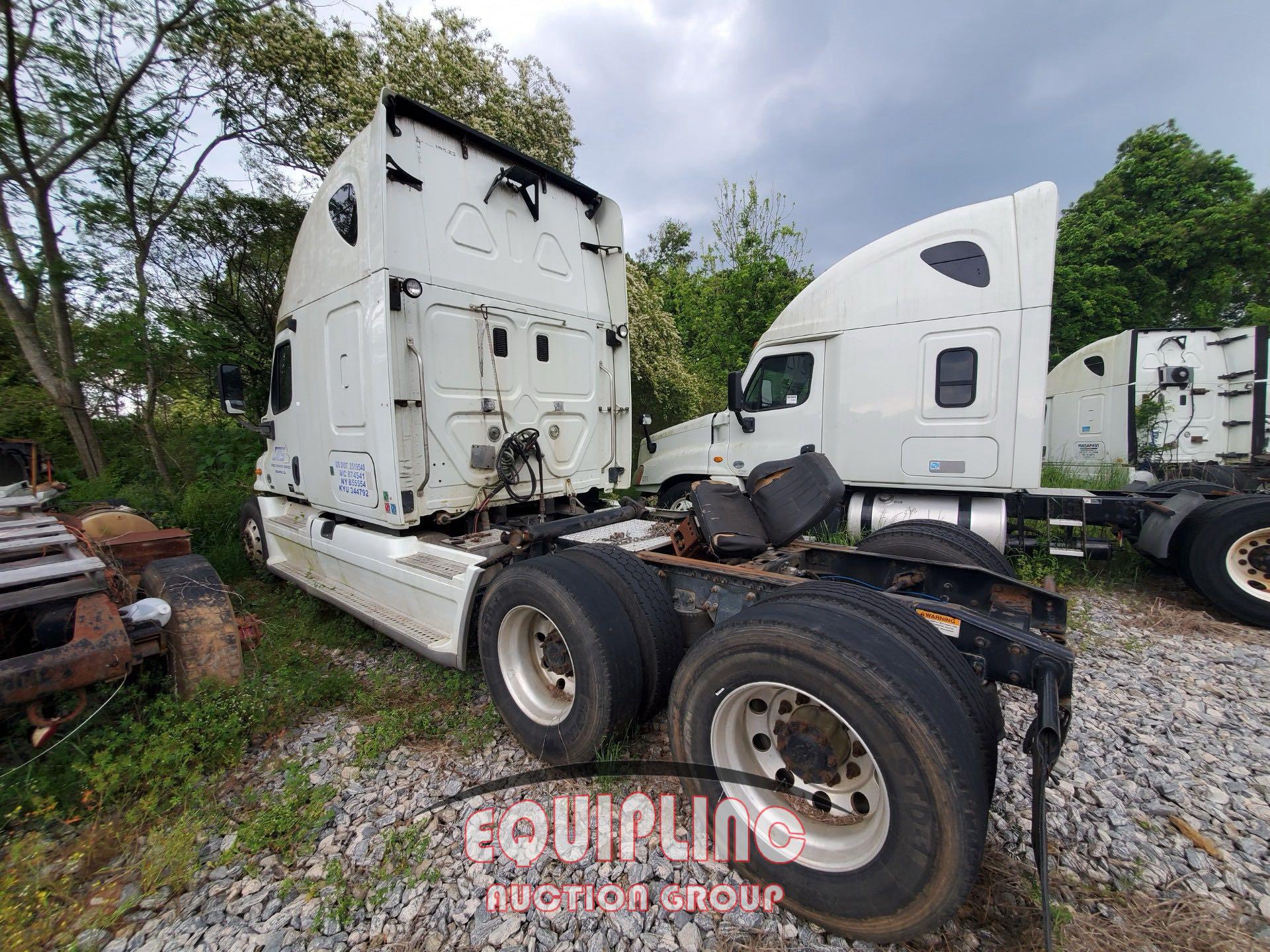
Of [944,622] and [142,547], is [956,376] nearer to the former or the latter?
[944,622]

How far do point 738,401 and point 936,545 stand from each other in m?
3.40

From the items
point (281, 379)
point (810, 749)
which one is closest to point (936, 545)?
point (810, 749)

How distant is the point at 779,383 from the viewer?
620 cm

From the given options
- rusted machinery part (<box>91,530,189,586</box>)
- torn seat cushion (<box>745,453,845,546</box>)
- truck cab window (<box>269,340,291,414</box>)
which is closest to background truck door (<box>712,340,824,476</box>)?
torn seat cushion (<box>745,453,845,546</box>)

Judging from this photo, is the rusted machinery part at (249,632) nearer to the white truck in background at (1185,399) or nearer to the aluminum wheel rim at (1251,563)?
the aluminum wheel rim at (1251,563)

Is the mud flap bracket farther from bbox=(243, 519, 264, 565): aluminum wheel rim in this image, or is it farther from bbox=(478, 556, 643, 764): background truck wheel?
bbox=(243, 519, 264, 565): aluminum wheel rim

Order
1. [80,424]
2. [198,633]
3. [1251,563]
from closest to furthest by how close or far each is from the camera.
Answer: [198,633] → [1251,563] → [80,424]

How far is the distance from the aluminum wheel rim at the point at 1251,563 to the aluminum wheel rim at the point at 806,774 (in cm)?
481

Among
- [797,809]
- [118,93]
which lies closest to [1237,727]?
[797,809]

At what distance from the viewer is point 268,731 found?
2.96m

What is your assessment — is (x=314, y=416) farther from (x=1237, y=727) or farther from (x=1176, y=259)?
(x=1176, y=259)

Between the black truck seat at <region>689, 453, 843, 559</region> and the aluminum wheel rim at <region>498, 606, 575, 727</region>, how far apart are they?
1.03 meters

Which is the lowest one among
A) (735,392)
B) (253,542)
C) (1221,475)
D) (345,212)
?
(253,542)

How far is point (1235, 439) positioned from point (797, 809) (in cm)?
1146
